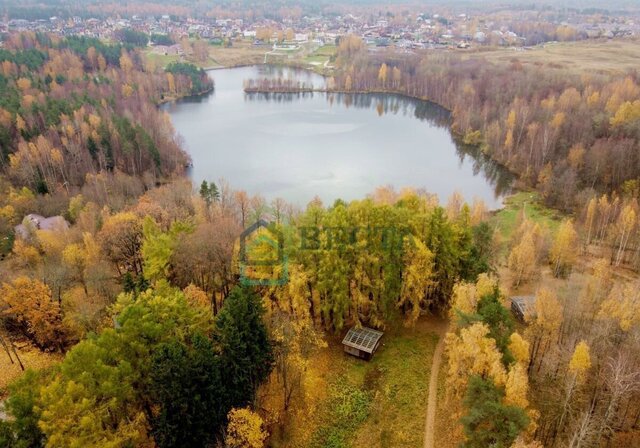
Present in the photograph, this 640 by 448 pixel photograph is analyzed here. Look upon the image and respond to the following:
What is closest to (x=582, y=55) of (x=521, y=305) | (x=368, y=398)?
(x=521, y=305)

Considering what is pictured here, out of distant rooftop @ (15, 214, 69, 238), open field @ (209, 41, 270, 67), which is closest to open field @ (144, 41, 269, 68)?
open field @ (209, 41, 270, 67)

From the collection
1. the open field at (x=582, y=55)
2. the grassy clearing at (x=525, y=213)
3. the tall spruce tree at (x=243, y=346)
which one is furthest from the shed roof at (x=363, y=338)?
the open field at (x=582, y=55)

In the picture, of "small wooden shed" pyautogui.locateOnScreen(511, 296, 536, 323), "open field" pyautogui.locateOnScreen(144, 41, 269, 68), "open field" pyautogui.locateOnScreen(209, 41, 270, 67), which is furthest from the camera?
"open field" pyautogui.locateOnScreen(209, 41, 270, 67)

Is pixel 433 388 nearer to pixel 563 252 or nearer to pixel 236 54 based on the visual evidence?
pixel 563 252

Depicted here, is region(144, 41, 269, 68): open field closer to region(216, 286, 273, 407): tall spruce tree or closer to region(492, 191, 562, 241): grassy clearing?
region(492, 191, 562, 241): grassy clearing

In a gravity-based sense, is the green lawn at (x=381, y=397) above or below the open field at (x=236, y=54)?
below

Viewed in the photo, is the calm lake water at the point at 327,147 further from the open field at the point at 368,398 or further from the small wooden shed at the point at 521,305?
the open field at the point at 368,398

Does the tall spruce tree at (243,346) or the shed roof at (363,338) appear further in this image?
the shed roof at (363,338)
